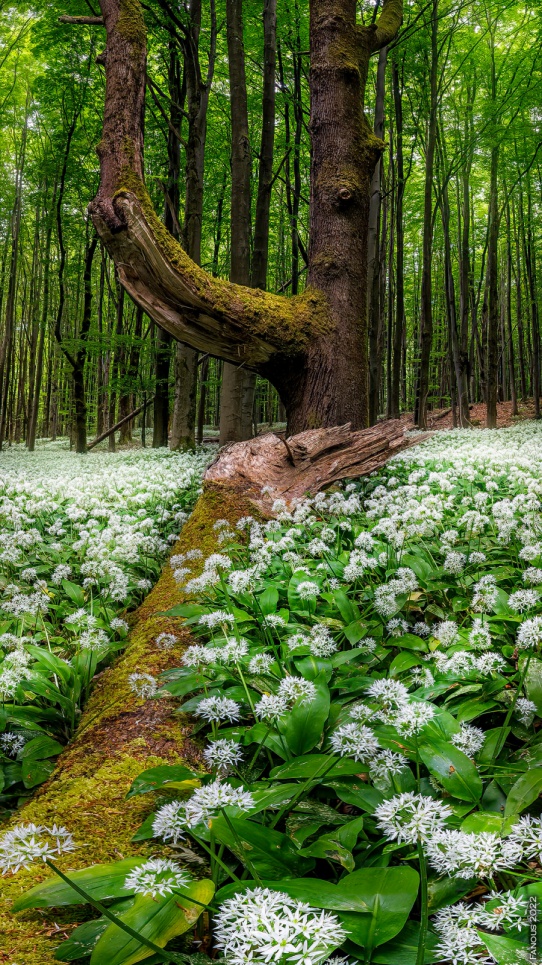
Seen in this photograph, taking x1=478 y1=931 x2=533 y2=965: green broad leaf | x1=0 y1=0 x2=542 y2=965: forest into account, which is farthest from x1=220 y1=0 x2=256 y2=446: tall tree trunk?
x1=478 y1=931 x2=533 y2=965: green broad leaf

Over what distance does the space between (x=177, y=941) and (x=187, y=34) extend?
12947 mm

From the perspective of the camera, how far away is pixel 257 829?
130cm

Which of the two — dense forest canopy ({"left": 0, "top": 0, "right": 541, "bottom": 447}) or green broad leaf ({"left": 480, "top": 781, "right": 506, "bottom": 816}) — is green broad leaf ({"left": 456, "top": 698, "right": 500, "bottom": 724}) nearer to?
green broad leaf ({"left": 480, "top": 781, "right": 506, "bottom": 816})

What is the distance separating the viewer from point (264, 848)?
1287mm

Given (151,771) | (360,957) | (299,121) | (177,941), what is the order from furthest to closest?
1. (299,121)
2. (151,771)
3. (177,941)
4. (360,957)

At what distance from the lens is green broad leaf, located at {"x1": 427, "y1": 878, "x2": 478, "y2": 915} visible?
4.04 feet

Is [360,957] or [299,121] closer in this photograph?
[360,957]

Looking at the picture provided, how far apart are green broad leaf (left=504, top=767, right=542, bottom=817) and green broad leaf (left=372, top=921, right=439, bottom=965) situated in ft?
1.16

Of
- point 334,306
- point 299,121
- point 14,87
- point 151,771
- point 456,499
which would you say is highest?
point 14,87

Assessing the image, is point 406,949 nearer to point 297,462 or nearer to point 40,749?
point 40,749

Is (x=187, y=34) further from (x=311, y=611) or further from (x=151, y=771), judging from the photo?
(x=151, y=771)

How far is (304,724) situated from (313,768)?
229mm

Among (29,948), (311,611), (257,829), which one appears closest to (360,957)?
(257,829)

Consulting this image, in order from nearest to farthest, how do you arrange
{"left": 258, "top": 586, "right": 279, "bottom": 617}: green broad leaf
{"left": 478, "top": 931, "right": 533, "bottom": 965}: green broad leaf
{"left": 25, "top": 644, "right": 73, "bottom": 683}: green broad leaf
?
{"left": 478, "top": 931, "right": 533, "bottom": 965}: green broad leaf, {"left": 25, "top": 644, "right": 73, "bottom": 683}: green broad leaf, {"left": 258, "top": 586, "right": 279, "bottom": 617}: green broad leaf
